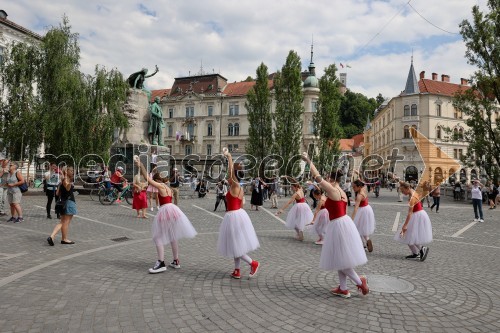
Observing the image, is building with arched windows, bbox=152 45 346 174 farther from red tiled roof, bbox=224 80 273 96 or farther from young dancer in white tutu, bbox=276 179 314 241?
young dancer in white tutu, bbox=276 179 314 241

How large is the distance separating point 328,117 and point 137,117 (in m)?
18.0

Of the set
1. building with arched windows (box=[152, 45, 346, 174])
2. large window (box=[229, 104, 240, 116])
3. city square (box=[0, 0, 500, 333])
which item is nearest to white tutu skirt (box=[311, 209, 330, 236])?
city square (box=[0, 0, 500, 333])

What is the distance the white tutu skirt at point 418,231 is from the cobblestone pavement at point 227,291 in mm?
472

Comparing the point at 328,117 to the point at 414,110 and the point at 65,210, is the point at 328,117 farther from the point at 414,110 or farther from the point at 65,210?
the point at 414,110

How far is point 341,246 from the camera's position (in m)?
5.38

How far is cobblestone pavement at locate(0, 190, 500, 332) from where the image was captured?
446 cm

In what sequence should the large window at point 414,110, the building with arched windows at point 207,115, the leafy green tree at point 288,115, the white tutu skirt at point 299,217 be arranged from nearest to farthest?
the white tutu skirt at point 299,217
the leafy green tree at point 288,115
the large window at point 414,110
the building with arched windows at point 207,115

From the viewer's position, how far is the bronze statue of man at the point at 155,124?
77.0 feet

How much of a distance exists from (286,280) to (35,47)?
28.3 meters

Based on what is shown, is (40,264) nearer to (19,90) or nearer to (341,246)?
(341,246)

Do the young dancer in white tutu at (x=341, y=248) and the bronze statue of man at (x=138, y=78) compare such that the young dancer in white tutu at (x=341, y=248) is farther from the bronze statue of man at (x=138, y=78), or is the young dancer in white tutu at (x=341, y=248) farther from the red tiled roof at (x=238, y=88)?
the red tiled roof at (x=238, y=88)

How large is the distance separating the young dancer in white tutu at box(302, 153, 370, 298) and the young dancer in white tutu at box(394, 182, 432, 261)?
10.7 feet

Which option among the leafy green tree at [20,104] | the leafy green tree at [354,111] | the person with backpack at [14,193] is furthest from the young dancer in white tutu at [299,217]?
the leafy green tree at [354,111]

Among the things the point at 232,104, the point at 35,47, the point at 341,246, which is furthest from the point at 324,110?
the point at 232,104
